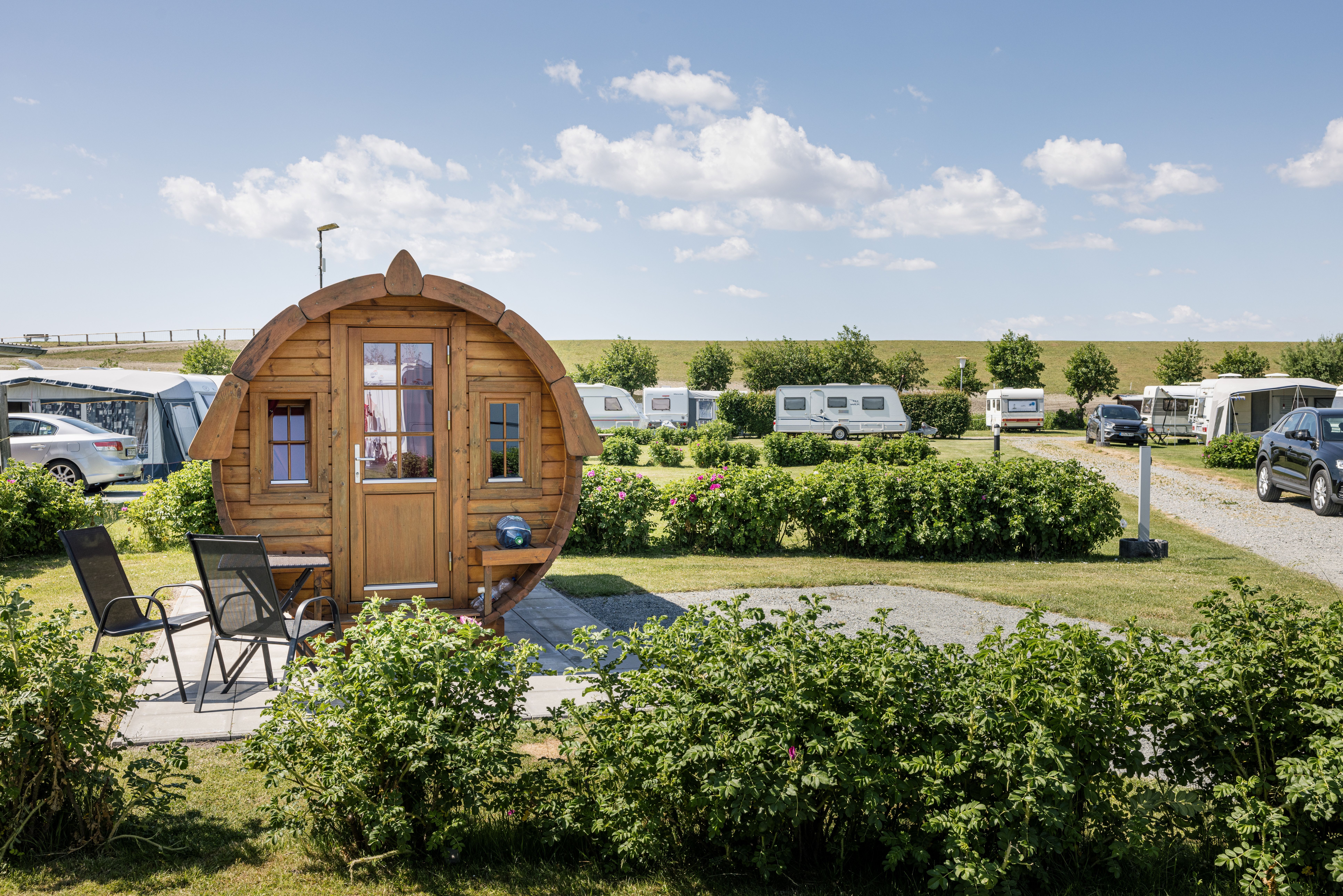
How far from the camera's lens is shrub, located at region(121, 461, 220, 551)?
10.1 m

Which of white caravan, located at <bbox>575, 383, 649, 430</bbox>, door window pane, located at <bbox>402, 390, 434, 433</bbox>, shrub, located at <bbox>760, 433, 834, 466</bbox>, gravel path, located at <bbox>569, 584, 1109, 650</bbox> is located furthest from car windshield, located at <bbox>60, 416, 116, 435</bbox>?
white caravan, located at <bbox>575, 383, 649, 430</bbox>

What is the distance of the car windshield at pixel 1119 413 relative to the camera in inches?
1224

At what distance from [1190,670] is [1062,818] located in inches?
30.1

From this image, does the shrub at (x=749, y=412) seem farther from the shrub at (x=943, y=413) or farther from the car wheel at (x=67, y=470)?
the car wheel at (x=67, y=470)

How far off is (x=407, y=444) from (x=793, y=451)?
19.7 m

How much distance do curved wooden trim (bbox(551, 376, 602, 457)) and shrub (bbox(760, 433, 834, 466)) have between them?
1872 cm

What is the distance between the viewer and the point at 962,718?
9.96 feet

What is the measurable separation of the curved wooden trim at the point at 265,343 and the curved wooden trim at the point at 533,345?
1.27 meters

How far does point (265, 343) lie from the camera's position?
5.71m

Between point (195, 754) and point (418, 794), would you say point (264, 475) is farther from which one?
point (418, 794)

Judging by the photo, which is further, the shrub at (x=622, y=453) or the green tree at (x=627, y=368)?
the green tree at (x=627, y=368)

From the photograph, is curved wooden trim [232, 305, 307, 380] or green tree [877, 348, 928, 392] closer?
curved wooden trim [232, 305, 307, 380]

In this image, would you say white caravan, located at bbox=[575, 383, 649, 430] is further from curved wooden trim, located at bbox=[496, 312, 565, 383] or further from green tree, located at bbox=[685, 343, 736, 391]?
green tree, located at bbox=[685, 343, 736, 391]

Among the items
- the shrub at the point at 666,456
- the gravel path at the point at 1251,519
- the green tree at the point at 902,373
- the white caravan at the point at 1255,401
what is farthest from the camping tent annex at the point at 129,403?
the green tree at the point at 902,373
